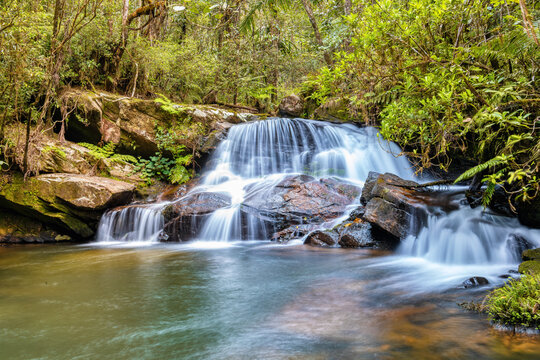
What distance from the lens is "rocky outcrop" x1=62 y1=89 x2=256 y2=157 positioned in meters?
10.9

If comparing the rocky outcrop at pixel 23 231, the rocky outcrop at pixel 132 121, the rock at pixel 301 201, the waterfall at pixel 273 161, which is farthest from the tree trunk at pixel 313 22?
the rocky outcrop at pixel 23 231

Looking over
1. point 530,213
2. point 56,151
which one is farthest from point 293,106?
point 530,213

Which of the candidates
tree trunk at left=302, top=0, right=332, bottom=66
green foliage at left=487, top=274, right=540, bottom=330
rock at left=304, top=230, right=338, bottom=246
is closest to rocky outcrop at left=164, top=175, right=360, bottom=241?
rock at left=304, top=230, right=338, bottom=246

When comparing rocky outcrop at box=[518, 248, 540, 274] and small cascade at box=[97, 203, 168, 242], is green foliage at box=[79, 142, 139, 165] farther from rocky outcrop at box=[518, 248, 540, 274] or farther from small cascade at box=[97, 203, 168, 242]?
rocky outcrop at box=[518, 248, 540, 274]

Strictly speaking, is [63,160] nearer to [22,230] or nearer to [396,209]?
[22,230]

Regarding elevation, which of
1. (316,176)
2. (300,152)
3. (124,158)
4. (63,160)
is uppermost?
(300,152)

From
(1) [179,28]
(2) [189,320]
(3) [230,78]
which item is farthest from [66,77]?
(2) [189,320]

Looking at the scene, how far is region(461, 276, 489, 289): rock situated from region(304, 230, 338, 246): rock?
10.4 feet

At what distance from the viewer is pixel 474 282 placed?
4332mm

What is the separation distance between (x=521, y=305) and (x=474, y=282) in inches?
64.8

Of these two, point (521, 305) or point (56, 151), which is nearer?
point (521, 305)

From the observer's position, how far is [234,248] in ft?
25.2

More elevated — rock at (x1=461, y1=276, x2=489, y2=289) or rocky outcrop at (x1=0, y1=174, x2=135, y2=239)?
rocky outcrop at (x1=0, y1=174, x2=135, y2=239)

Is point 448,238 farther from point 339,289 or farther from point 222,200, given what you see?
point 222,200
